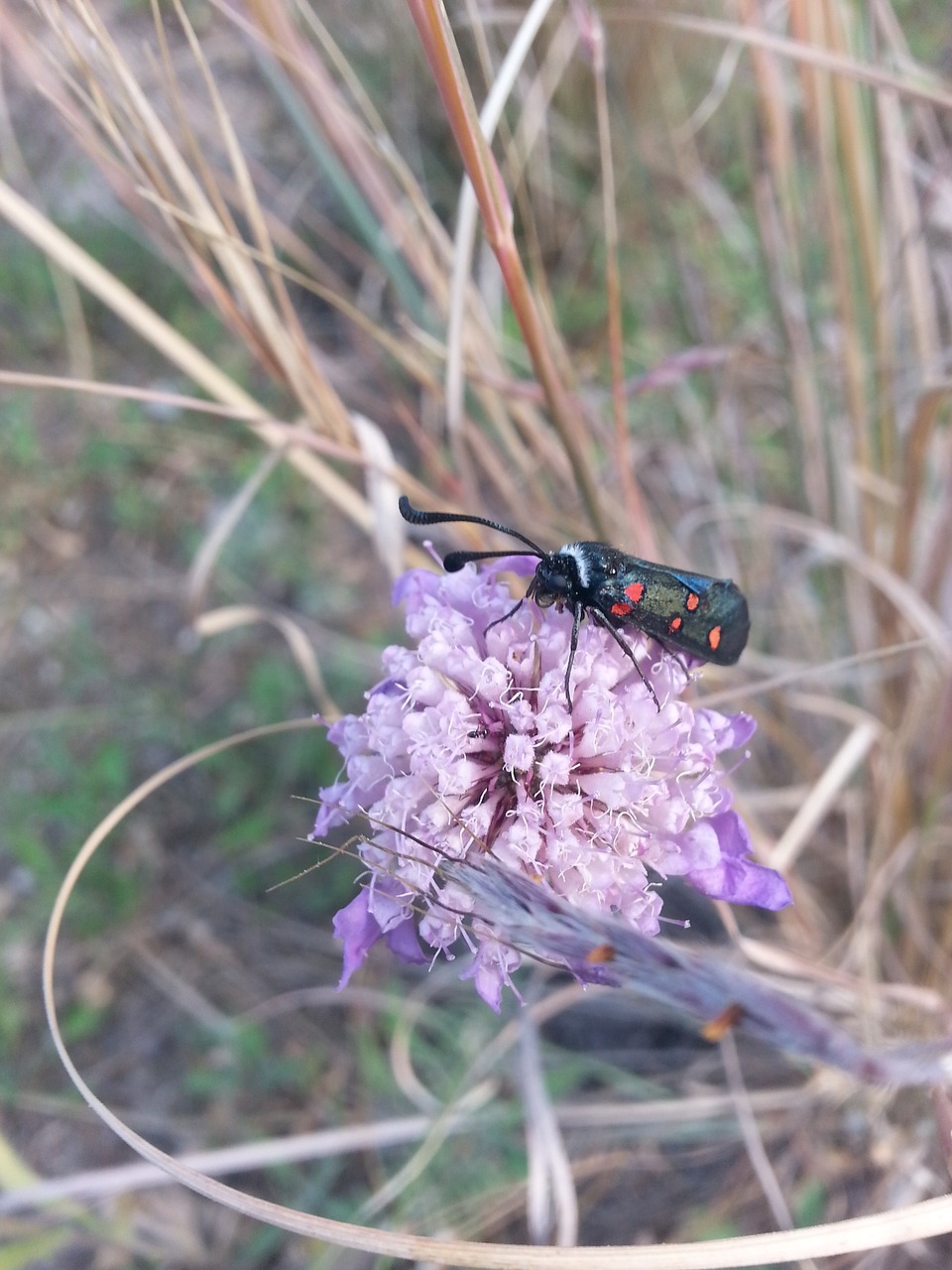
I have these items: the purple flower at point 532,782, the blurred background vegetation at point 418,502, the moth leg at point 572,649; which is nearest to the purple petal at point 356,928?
the purple flower at point 532,782

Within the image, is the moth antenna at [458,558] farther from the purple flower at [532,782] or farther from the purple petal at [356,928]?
the purple petal at [356,928]

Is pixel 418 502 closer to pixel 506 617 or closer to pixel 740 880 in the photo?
pixel 506 617

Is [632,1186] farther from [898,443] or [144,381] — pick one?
[144,381]

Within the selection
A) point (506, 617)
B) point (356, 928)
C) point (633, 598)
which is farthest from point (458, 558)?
point (356, 928)

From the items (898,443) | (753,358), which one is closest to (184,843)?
(753,358)

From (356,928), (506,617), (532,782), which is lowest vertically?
(356,928)

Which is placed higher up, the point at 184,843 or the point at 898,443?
the point at 898,443
